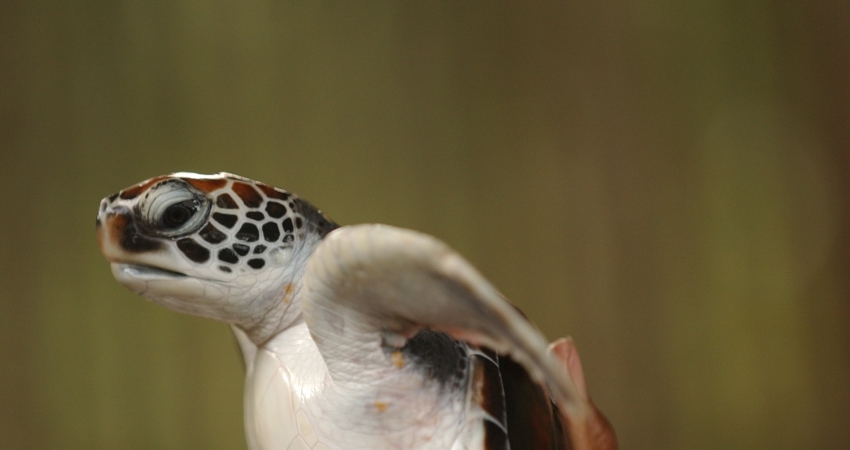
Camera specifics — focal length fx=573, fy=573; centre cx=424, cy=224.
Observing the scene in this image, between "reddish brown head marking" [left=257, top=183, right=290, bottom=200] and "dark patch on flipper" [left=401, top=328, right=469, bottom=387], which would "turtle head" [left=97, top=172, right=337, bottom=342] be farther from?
"dark patch on flipper" [left=401, top=328, right=469, bottom=387]

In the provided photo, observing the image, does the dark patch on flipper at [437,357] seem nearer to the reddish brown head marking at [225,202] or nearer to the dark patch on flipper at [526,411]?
the dark patch on flipper at [526,411]

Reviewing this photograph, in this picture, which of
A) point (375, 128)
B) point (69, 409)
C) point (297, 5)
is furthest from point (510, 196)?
point (69, 409)

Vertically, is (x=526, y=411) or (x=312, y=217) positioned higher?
(x=312, y=217)

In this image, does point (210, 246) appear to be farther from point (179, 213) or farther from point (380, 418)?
point (380, 418)

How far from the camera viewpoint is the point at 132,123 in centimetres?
142

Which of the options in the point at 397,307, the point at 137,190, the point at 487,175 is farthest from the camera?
the point at 487,175

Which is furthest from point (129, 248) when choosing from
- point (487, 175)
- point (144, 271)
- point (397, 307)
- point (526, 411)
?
point (487, 175)

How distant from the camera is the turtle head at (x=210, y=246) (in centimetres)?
52

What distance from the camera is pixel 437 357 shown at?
1.61 ft

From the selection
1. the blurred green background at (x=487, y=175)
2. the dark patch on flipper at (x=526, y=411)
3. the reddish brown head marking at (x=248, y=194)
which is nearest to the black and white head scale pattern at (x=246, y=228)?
the reddish brown head marking at (x=248, y=194)

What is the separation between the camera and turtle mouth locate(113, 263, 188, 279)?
524 mm

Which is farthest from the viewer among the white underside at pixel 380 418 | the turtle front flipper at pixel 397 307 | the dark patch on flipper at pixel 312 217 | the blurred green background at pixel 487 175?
the blurred green background at pixel 487 175

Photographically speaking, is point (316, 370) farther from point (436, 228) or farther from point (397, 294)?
point (436, 228)

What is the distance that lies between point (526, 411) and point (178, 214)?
14.2 inches
